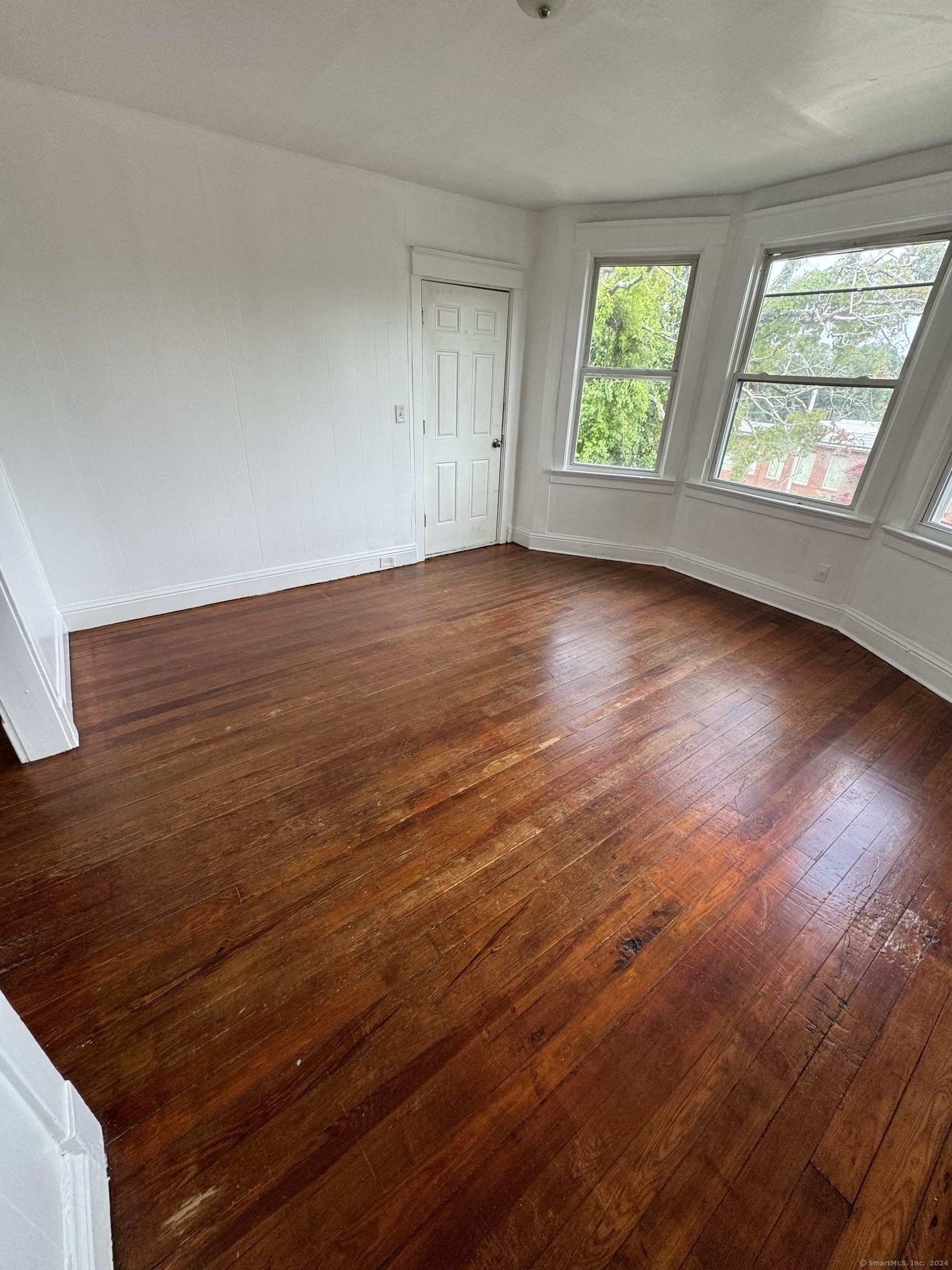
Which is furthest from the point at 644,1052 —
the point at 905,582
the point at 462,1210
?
the point at 905,582

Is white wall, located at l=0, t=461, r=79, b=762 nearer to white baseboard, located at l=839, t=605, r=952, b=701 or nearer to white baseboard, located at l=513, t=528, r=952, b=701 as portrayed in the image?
white baseboard, located at l=513, t=528, r=952, b=701

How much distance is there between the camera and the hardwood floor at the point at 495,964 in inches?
41.1

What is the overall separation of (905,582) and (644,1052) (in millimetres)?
3038

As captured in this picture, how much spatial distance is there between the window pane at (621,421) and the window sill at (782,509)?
1.65 ft

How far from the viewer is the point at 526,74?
2068 millimetres

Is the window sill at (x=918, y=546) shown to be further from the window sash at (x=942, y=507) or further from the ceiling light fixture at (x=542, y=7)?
the ceiling light fixture at (x=542, y=7)

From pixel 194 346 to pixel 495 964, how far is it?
3469 millimetres

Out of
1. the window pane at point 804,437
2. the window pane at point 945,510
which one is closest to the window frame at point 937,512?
the window pane at point 945,510

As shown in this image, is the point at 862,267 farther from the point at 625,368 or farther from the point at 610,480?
the point at 610,480

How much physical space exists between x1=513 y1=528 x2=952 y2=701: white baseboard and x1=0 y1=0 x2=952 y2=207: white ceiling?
242cm

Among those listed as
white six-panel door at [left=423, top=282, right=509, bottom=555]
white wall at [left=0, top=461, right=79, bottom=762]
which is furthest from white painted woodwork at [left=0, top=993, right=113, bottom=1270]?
white six-panel door at [left=423, top=282, right=509, bottom=555]

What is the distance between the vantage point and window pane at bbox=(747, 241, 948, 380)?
9.50 ft

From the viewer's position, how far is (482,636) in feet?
10.5

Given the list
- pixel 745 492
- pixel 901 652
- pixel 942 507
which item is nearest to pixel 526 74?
pixel 745 492
